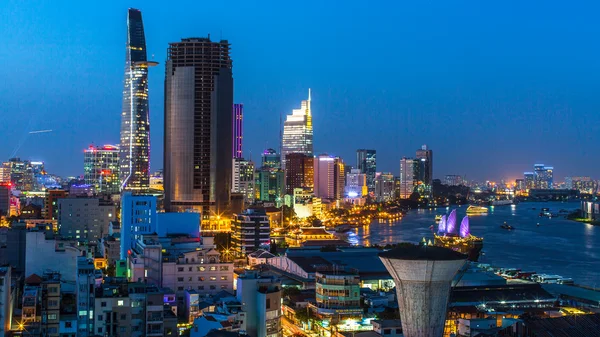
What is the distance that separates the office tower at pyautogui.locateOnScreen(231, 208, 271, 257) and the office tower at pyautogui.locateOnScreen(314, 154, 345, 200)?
37.4 meters

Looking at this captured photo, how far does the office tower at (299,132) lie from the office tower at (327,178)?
255 cm

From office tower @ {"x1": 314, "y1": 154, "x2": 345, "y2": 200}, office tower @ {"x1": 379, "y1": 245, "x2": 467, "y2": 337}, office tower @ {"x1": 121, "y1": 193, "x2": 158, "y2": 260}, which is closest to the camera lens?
office tower @ {"x1": 379, "y1": 245, "x2": 467, "y2": 337}

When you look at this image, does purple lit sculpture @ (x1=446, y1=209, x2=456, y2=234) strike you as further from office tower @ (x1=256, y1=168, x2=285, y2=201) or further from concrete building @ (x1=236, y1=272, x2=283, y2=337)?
office tower @ (x1=256, y1=168, x2=285, y2=201)

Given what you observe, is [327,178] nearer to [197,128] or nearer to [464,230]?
[197,128]

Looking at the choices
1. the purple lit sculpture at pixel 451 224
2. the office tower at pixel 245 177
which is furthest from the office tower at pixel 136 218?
the office tower at pixel 245 177

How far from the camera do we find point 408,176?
230 ft

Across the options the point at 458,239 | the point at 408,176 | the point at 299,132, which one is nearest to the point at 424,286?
the point at 458,239

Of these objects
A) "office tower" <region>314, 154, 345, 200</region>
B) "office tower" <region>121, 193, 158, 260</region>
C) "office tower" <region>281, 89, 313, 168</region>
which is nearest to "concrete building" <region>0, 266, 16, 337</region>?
"office tower" <region>121, 193, 158, 260</region>

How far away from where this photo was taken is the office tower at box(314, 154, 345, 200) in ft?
187

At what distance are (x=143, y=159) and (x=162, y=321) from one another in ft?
113

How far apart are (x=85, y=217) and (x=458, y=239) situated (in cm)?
1114

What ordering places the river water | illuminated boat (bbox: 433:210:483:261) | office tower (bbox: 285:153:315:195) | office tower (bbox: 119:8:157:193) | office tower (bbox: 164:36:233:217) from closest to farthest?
1. the river water
2. illuminated boat (bbox: 433:210:483:261)
3. office tower (bbox: 164:36:233:217)
4. office tower (bbox: 119:8:157:193)
5. office tower (bbox: 285:153:315:195)

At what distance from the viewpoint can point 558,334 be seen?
26.3ft

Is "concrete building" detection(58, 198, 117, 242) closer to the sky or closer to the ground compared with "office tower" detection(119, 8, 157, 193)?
closer to the ground
